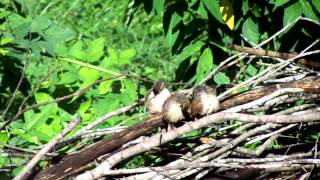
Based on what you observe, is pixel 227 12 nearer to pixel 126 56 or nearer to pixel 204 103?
pixel 126 56

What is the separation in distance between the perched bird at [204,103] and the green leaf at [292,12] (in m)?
0.86

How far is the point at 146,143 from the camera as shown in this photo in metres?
2.17

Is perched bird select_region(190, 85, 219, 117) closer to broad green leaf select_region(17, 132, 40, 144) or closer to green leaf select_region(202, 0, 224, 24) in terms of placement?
green leaf select_region(202, 0, 224, 24)

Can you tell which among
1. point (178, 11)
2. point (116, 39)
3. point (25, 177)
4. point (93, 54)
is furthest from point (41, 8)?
point (25, 177)

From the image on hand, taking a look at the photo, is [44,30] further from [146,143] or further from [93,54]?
[146,143]

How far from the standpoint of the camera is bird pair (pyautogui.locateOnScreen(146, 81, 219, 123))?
2188mm

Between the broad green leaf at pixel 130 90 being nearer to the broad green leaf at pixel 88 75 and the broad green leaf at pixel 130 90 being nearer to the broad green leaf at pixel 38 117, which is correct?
the broad green leaf at pixel 88 75

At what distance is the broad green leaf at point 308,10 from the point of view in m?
3.02

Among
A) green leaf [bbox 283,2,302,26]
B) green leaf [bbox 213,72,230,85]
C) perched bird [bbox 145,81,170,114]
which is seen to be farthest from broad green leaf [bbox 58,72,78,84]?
perched bird [bbox 145,81,170,114]

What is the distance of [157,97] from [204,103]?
197 millimetres

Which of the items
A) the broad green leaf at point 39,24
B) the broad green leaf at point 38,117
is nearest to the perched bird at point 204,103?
the broad green leaf at point 38,117

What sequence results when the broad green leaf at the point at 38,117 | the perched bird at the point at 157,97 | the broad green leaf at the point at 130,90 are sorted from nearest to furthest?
1. the perched bird at the point at 157,97
2. the broad green leaf at the point at 38,117
3. the broad green leaf at the point at 130,90

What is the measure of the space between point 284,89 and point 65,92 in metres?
1.78

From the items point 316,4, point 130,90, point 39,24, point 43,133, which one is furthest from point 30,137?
point 316,4
